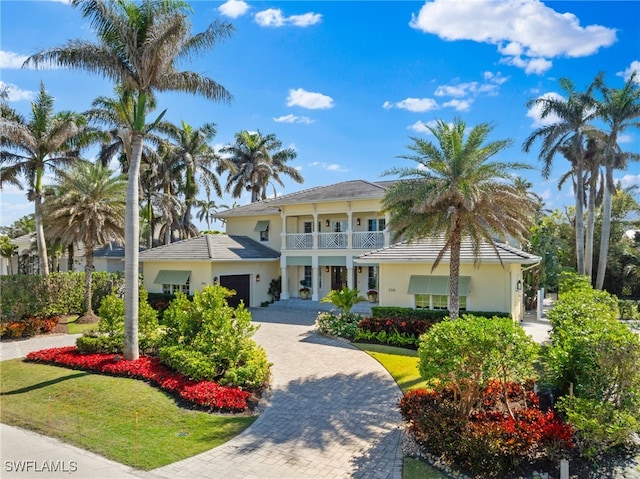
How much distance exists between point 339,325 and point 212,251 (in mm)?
11577

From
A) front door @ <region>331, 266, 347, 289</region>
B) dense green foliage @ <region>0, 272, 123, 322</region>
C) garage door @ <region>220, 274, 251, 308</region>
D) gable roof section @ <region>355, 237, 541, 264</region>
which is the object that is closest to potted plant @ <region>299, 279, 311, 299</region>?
front door @ <region>331, 266, 347, 289</region>

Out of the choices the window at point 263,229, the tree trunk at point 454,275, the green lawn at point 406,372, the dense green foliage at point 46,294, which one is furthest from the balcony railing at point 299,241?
the tree trunk at point 454,275

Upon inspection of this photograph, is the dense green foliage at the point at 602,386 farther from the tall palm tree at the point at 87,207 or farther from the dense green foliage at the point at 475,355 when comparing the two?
the tall palm tree at the point at 87,207

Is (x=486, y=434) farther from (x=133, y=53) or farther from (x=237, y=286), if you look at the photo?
(x=237, y=286)

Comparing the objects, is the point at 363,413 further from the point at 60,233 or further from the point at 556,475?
the point at 60,233

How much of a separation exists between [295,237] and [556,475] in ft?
80.0

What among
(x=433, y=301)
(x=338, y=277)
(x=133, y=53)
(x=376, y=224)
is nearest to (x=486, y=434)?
(x=433, y=301)

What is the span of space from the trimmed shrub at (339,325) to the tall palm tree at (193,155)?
23633 mm

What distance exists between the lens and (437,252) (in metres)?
20.2

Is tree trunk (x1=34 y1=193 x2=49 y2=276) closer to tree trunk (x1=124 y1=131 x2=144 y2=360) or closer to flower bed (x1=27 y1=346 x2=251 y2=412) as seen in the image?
flower bed (x1=27 y1=346 x2=251 y2=412)

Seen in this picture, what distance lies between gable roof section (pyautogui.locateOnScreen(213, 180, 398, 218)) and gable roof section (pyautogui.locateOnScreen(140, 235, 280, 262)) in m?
3.39

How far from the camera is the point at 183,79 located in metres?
15.7

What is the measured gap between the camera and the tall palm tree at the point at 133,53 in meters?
13.9

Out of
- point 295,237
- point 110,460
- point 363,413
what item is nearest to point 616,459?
point 363,413
